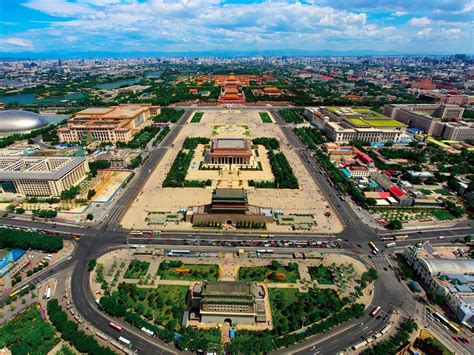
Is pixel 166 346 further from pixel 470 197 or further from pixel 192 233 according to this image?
pixel 470 197

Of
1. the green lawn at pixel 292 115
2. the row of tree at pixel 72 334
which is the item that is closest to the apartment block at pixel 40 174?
the row of tree at pixel 72 334

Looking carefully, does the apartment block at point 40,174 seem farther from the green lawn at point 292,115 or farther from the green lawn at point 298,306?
the green lawn at point 292,115

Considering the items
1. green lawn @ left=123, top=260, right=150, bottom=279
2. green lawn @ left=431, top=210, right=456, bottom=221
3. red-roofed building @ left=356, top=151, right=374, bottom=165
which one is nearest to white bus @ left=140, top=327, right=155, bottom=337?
green lawn @ left=123, top=260, right=150, bottom=279

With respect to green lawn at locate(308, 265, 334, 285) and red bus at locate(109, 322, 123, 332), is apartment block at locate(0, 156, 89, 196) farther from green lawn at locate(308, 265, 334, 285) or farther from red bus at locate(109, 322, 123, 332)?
green lawn at locate(308, 265, 334, 285)

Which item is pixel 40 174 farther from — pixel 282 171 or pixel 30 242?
pixel 282 171

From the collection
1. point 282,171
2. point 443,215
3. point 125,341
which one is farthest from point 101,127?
point 443,215

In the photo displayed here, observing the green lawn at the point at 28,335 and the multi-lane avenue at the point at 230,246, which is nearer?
the green lawn at the point at 28,335
